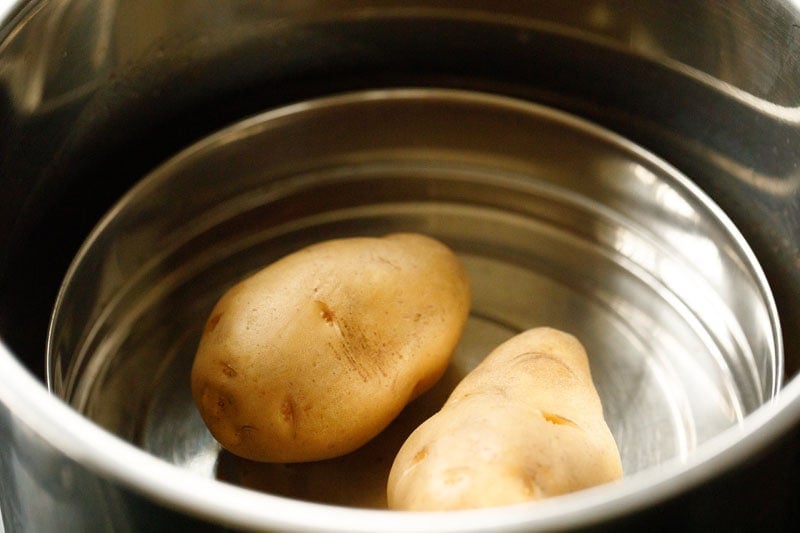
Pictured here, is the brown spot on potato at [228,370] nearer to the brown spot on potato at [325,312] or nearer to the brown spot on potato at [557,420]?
the brown spot on potato at [325,312]

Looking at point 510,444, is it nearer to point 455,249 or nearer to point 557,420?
point 557,420

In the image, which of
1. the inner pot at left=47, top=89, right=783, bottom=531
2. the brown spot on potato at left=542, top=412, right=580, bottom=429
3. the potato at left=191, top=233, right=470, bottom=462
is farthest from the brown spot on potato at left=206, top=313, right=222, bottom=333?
the brown spot on potato at left=542, top=412, right=580, bottom=429

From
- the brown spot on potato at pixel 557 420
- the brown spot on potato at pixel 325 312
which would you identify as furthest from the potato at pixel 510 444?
the brown spot on potato at pixel 325 312

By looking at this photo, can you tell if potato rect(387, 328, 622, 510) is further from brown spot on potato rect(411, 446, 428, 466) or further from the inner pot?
the inner pot

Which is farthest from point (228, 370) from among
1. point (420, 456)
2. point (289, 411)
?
point (420, 456)

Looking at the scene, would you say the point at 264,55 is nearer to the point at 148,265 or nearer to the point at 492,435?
the point at 148,265

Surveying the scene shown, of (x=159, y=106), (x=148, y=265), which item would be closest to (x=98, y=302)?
(x=148, y=265)
